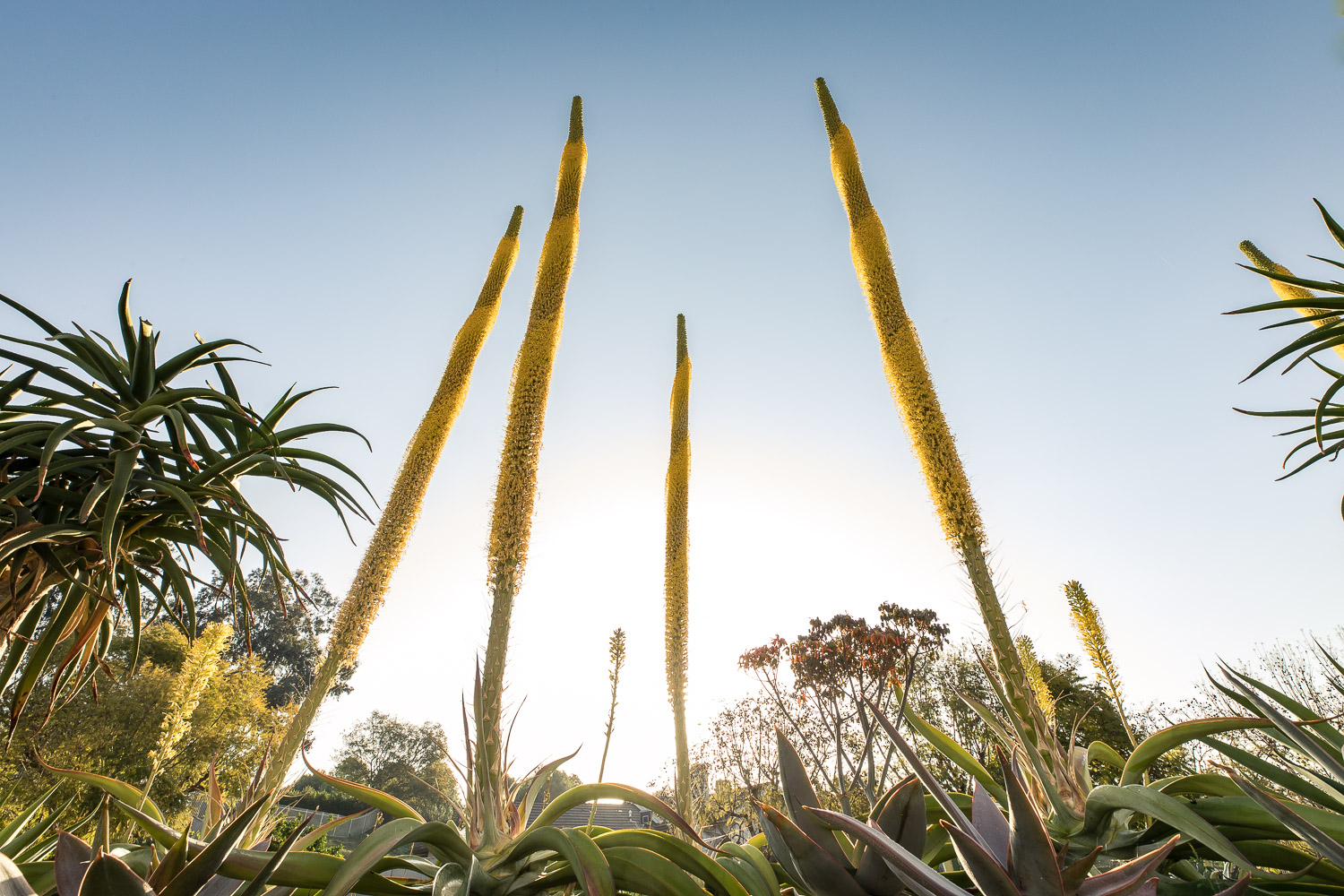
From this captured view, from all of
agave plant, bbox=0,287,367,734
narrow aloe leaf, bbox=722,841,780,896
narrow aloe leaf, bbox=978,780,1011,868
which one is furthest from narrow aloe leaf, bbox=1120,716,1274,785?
agave plant, bbox=0,287,367,734

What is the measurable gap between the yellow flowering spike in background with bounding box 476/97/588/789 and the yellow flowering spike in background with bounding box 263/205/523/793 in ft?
8.85

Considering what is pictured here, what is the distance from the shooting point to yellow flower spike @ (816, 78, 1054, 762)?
18.1 feet

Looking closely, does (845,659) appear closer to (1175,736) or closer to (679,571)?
(679,571)

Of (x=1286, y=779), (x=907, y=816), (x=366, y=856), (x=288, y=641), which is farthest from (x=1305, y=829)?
(x=288, y=641)

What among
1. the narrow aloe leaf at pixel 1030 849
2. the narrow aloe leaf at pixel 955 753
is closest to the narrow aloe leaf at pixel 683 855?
the narrow aloe leaf at pixel 1030 849

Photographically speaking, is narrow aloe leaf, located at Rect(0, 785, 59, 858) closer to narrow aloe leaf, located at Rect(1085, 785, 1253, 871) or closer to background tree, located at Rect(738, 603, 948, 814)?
narrow aloe leaf, located at Rect(1085, 785, 1253, 871)

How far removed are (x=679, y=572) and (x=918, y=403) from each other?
4.94 meters

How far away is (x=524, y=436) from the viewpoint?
7.90m

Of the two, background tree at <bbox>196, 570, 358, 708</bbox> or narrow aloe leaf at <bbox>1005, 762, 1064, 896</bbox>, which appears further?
background tree at <bbox>196, 570, 358, 708</bbox>

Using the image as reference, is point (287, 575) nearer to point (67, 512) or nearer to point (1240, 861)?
point (67, 512)

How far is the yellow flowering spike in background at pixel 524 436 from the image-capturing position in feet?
22.8

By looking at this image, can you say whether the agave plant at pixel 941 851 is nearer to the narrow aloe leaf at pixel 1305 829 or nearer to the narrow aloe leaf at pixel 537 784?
the narrow aloe leaf at pixel 1305 829

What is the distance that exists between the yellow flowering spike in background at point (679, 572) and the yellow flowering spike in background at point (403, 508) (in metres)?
4.01

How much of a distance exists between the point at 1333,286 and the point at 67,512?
17.5 feet
